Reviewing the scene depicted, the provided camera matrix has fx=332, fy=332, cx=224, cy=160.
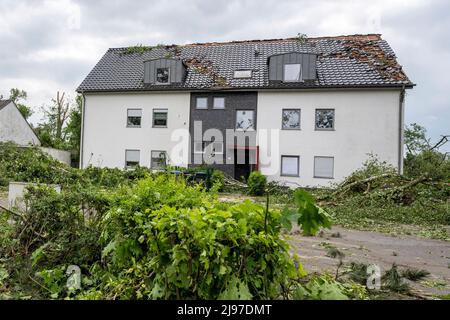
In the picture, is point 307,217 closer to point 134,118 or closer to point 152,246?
point 152,246

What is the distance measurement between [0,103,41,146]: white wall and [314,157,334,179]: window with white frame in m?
26.5

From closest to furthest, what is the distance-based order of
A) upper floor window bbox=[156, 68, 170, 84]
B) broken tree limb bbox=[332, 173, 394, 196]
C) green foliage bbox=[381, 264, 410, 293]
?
green foliage bbox=[381, 264, 410, 293], broken tree limb bbox=[332, 173, 394, 196], upper floor window bbox=[156, 68, 170, 84]

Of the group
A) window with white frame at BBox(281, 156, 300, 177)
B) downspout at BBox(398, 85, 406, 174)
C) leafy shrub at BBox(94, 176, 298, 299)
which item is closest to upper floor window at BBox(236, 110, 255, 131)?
window with white frame at BBox(281, 156, 300, 177)

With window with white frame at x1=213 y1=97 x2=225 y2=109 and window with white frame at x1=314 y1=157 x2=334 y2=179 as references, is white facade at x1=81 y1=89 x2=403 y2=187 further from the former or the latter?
window with white frame at x1=213 y1=97 x2=225 y2=109

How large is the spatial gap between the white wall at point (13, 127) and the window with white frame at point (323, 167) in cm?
2654

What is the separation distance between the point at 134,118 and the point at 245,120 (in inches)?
304

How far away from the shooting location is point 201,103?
21953 mm

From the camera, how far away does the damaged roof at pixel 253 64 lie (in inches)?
784

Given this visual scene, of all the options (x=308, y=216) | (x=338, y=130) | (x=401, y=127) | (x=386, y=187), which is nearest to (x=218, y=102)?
(x=338, y=130)

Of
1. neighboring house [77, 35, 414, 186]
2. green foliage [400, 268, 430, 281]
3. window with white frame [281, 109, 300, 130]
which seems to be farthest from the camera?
window with white frame [281, 109, 300, 130]

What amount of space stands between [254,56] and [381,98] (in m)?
9.02

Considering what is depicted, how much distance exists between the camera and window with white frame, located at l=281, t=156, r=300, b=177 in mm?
20141

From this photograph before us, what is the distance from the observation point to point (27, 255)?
3674mm

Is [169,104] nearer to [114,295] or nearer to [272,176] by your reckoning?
[272,176]
